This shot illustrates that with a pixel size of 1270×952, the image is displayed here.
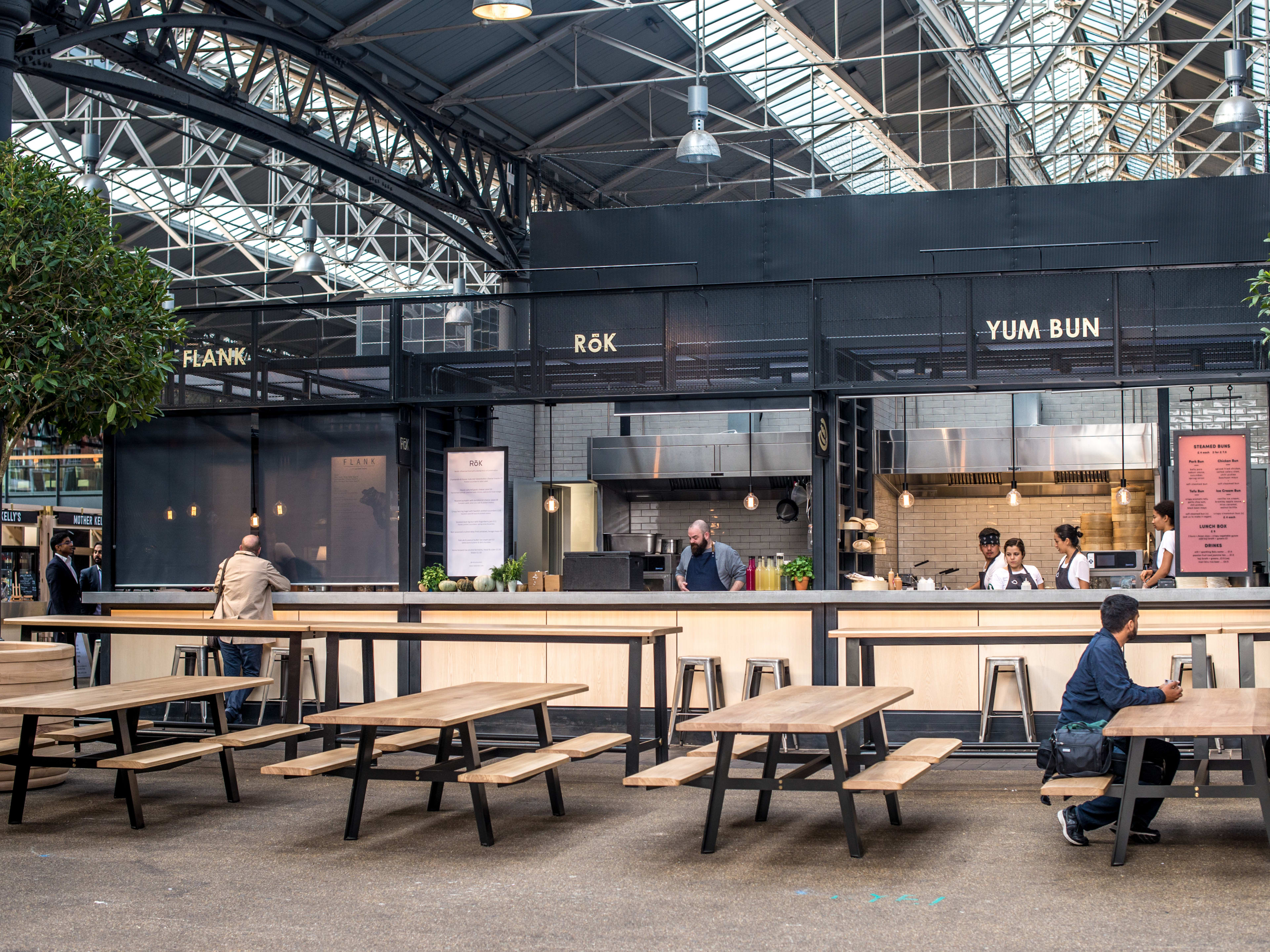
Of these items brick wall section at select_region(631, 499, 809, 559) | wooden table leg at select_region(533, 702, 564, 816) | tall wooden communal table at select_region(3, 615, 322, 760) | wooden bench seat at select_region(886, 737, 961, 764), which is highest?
brick wall section at select_region(631, 499, 809, 559)

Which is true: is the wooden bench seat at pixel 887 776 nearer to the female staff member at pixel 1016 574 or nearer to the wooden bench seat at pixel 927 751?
the wooden bench seat at pixel 927 751

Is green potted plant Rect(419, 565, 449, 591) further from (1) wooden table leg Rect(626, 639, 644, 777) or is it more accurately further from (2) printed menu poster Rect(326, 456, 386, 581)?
(1) wooden table leg Rect(626, 639, 644, 777)

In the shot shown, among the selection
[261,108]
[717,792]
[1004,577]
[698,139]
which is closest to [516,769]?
[717,792]

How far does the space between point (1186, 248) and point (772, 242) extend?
12.2 ft

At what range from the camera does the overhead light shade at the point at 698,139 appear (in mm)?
10641

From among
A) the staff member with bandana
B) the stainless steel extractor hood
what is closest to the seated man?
the staff member with bandana

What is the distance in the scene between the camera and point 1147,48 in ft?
54.4

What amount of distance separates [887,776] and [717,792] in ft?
Result: 2.18

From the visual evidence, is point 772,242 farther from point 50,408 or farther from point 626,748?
point 50,408

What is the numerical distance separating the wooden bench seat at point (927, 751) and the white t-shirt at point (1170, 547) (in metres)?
3.06

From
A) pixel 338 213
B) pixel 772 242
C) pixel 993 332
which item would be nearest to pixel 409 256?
pixel 338 213

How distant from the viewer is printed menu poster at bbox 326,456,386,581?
912cm

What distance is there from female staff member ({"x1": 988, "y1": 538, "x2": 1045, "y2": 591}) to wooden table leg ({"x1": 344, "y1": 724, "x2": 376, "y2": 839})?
16.3ft

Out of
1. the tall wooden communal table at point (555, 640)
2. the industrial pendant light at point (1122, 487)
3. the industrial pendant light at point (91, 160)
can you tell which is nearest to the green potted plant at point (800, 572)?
the tall wooden communal table at point (555, 640)
